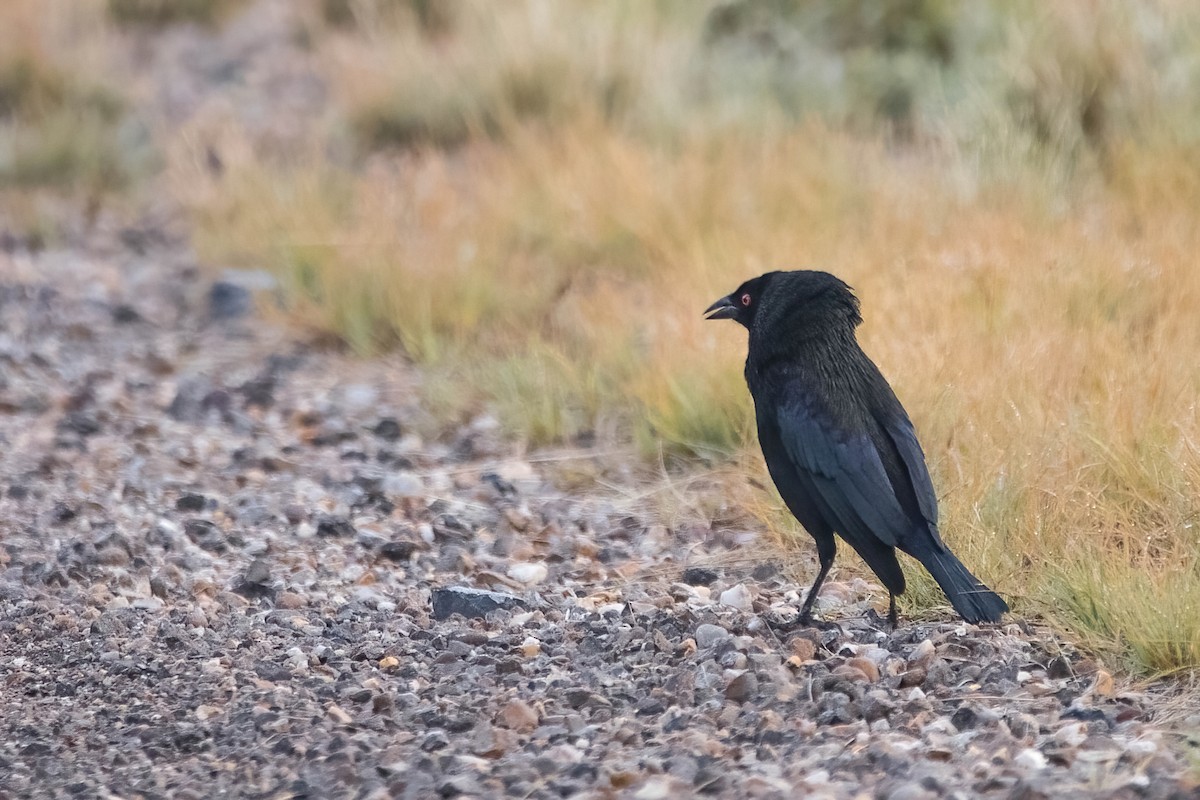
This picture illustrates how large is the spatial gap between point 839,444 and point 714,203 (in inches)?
127

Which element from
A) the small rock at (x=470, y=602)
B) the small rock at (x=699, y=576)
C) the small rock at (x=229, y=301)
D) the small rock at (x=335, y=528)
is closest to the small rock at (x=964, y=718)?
the small rock at (x=699, y=576)

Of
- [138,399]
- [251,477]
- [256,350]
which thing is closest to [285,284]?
[256,350]

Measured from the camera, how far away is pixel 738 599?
3.78 metres

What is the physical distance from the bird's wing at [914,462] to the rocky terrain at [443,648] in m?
0.28

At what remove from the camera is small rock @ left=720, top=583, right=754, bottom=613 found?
375 centimetres

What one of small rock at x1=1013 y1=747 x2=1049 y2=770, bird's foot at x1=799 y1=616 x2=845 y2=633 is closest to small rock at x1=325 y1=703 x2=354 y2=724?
bird's foot at x1=799 y1=616 x2=845 y2=633

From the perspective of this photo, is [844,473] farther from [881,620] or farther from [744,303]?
[744,303]

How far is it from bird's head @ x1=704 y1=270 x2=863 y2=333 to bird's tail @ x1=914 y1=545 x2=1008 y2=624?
606mm

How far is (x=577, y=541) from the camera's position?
4.48 m

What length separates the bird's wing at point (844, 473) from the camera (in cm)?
331

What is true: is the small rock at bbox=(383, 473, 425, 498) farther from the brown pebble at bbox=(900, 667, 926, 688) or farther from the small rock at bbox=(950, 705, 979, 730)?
the small rock at bbox=(950, 705, 979, 730)

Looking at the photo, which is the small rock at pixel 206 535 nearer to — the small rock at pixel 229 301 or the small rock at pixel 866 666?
the small rock at pixel 866 666

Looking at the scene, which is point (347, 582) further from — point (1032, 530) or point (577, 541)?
point (1032, 530)

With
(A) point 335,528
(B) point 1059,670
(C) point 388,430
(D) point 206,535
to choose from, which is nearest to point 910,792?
(B) point 1059,670
